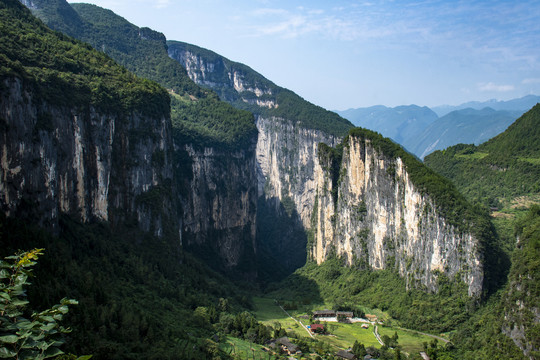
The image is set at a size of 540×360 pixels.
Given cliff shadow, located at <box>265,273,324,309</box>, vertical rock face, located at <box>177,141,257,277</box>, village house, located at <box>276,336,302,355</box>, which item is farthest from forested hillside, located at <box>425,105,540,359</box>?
vertical rock face, located at <box>177,141,257,277</box>

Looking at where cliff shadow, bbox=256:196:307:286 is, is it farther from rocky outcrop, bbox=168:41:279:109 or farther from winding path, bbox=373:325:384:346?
winding path, bbox=373:325:384:346

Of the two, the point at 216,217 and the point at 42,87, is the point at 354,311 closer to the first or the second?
the point at 216,217

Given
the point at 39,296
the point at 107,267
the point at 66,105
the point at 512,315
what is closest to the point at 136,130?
the point at 66,105

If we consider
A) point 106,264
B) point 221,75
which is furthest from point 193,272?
point 221,75

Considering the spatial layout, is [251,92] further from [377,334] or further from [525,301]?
[525,301]

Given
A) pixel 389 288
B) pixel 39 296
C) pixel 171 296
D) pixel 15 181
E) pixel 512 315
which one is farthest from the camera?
pixel 389 288

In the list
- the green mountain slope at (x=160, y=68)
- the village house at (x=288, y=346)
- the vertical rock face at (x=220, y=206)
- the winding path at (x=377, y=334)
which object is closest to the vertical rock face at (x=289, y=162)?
the green mountain slope at (x=160, y=68)
